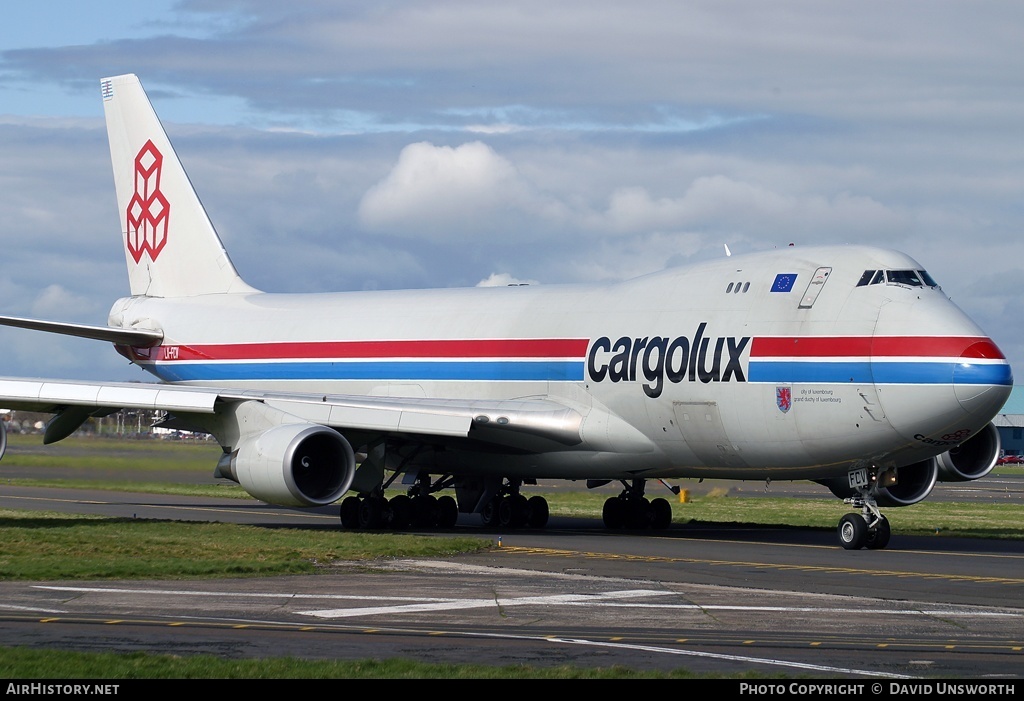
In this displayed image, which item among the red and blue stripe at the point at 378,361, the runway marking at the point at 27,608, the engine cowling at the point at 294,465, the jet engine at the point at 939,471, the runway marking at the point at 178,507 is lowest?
the runway marking at the point at 27,608

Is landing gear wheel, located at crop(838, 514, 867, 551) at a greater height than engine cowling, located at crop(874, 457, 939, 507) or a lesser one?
lesser

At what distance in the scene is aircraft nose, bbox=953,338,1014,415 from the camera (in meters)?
21.8

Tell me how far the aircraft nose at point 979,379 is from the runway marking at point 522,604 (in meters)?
6.64

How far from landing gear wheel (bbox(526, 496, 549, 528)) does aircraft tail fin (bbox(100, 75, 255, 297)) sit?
11.0 m

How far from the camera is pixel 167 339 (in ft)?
120

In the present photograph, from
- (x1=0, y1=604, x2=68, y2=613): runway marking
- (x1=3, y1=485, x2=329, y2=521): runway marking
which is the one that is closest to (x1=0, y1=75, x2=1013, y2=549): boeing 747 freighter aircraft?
(x1=3, y1=485, x2=329, y2=521): runway marking

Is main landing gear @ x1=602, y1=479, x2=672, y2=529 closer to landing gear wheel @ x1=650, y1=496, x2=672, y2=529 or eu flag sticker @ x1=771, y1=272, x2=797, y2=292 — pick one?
landing gear wheel @ x1=650, y1=496, x2=672, y2=529

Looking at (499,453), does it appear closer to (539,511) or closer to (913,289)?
(539,511)

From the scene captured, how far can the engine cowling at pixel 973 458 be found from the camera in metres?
27.4

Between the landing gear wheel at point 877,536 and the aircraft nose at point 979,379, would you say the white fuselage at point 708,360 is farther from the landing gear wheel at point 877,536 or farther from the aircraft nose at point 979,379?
the landing gear wheel at point 877,536

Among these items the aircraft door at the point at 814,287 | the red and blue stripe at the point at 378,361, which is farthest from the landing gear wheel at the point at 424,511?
the aircraft door at the point at 814,287

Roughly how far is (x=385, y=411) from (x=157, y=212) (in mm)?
14401

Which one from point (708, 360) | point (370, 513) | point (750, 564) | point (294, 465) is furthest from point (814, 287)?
point (370, 513)
